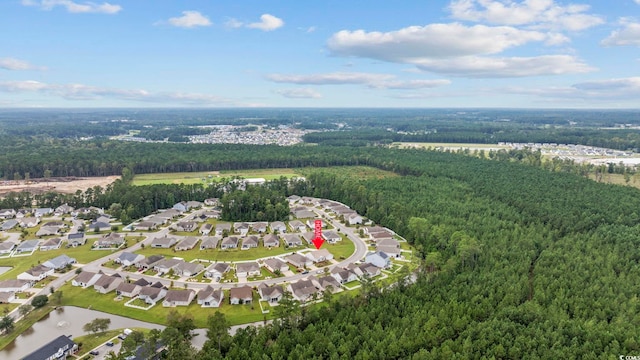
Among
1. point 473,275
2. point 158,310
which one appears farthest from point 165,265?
point 473,275

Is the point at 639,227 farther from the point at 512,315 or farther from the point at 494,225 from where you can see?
the point at 512,315

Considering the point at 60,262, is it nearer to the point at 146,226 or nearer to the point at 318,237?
the point at 146,226

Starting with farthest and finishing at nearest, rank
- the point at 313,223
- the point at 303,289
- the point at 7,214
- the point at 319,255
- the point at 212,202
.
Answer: the point at 212,202 → the point at 7,214 → the point at 313,223 → the point at 319,255 → the point at 303,289

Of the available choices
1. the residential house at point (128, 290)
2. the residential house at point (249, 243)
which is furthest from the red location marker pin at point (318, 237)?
the residential house at point (128, 290)

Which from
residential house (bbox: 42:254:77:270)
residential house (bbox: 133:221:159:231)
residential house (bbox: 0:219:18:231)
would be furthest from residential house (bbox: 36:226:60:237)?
residential house (bbox: 42:254:77:270)

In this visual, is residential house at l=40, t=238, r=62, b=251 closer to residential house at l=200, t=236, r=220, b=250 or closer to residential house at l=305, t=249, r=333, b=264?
residential house at l=200, t=236, r=220, b=250

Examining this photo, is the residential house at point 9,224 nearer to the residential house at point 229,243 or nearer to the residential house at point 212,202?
the residential house at point 212,202
